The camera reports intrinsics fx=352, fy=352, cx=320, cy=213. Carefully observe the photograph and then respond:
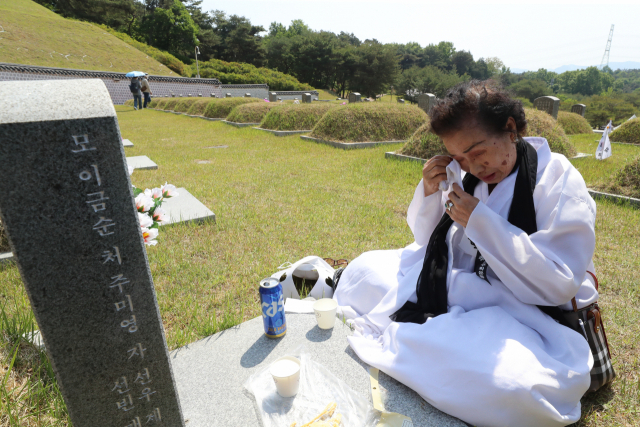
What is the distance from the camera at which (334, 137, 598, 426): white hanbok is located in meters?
1.54

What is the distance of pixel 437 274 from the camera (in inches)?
78.6

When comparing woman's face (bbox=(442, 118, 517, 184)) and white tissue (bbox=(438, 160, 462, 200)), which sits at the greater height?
woman's face (bbox=(442, 118, 517, 184))

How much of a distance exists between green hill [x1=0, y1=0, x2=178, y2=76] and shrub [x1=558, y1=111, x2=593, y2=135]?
36.2m

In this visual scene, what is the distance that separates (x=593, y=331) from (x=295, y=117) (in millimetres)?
11667

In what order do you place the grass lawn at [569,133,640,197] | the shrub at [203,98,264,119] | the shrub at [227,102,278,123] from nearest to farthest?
the grass lawn at [569,133,640,197]
the shrub at [227,102,278,123]
the shrub at [203,98,264,119]

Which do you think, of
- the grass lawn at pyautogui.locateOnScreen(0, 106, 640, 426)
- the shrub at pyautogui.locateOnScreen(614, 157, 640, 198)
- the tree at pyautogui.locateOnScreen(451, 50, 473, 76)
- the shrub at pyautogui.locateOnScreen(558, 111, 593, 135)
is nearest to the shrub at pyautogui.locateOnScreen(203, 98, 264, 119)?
the grass lawn at pyautogui.locateOnScreen(0, 106, 640, 426)

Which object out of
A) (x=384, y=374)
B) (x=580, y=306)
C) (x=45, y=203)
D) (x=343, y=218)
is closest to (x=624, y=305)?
(x=580, y=306)

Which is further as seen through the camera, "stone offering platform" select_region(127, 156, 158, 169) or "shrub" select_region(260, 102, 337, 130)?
"shrub" select_region(260, 102, 337, 130)

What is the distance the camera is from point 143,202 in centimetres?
242

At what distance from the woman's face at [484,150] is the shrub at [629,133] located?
41.7 feet

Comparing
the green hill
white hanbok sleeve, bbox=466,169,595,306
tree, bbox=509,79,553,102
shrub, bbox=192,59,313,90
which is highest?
the green hill

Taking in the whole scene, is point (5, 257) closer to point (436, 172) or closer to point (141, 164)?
point (436, 172)

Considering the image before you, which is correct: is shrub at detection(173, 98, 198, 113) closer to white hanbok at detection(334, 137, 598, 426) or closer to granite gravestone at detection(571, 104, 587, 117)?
granite gravestone at detection(571, 104, 587, 117)

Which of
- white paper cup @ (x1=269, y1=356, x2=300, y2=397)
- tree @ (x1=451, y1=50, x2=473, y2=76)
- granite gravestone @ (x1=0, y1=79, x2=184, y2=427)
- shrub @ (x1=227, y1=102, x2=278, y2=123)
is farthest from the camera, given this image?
tree @ (x1=451, y1=50, x2=473, y2=76)
